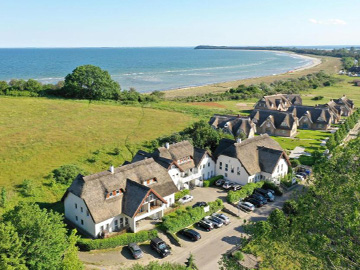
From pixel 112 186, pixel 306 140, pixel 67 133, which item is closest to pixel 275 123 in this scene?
pixel 306 140

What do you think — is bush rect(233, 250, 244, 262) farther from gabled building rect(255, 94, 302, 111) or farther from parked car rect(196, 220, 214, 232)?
gabled building rect(255, 94, 302, 111)

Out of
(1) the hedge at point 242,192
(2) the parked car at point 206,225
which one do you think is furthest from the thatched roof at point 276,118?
(2) the parked car at point 206,225

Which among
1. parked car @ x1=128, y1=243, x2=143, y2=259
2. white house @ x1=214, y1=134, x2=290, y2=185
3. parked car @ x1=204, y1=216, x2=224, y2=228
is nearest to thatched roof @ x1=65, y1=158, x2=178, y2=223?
parked car @ x1=128, y1=243, x2=143, y2=259

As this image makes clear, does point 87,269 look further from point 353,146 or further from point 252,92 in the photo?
point 252,92

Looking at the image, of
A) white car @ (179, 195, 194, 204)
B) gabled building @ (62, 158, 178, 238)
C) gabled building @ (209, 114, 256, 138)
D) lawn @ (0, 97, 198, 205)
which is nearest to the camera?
gabled building @ (62, 158, 178, 238)

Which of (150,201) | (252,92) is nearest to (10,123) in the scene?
(150,201)

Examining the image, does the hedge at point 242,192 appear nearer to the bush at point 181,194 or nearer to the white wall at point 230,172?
the white wall at point 230,172

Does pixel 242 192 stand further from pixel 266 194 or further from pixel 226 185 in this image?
pixel 226 185
